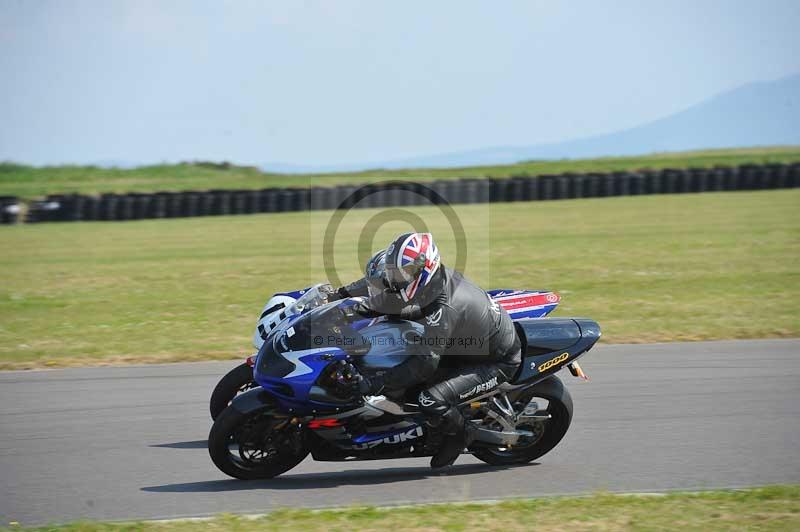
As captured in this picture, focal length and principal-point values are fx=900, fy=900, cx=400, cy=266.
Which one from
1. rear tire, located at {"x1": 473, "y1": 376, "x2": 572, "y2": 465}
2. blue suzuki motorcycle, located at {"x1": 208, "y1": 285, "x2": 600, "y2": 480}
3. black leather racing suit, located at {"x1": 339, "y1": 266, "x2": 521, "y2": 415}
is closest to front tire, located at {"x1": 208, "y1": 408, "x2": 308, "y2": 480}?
blue suzuki motorcycle, located at {"x1": 208, "y1": 285, "x2": 600, "y2": 480}

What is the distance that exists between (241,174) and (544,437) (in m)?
44.8

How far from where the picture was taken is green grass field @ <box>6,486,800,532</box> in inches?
192

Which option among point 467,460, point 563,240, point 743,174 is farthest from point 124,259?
point 743,174

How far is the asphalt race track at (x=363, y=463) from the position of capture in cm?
561

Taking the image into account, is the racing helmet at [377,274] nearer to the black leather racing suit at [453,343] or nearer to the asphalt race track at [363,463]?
the black leather racing suit at [453,343]

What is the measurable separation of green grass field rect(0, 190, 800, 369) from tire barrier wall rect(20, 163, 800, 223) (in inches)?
31.6

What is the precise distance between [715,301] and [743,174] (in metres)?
21.6

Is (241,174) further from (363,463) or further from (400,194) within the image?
(363,463)

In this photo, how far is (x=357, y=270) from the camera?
18500 millimetres

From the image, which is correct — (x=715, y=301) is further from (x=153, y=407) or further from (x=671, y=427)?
(x=153, y=407)

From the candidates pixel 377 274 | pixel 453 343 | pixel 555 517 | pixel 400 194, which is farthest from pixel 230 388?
pixel 400 194

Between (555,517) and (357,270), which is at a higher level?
(555,517)

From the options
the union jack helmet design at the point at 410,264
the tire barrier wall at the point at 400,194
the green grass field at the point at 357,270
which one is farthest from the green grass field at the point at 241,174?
the union jack helmet design at the point at 410,264

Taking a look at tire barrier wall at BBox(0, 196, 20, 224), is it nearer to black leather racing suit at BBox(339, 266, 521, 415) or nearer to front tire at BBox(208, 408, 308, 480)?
black leather racing suit at BBox(339, 266, 521, 415)
